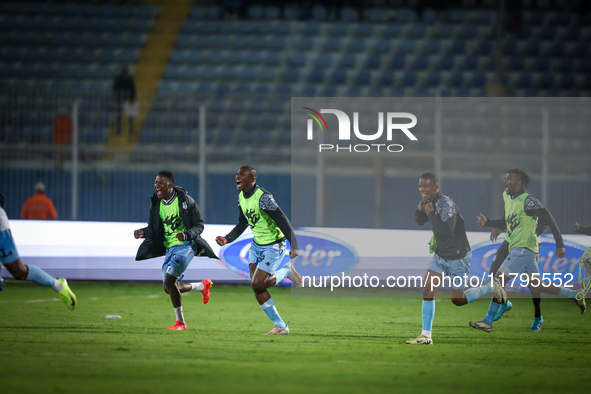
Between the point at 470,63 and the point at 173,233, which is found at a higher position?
the point at 470,63

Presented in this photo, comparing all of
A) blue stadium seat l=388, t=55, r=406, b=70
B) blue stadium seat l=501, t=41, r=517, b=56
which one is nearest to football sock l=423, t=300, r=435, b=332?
blue stadium seat l=388, t=55, r=406, b=70

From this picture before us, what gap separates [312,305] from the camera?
1320cm

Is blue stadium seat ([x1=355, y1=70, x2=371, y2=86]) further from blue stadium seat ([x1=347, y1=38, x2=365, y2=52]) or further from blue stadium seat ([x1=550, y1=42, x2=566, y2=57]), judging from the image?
blue stadium seat ([x1=550, y1=42, x2=566, y2=57])

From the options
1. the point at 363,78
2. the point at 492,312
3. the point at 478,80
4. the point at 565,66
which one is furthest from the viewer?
the point at 565,66

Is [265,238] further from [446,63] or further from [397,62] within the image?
[446,63]

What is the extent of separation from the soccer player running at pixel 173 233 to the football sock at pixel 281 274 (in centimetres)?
102

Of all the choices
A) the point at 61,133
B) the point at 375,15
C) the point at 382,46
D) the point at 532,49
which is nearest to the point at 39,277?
the point at 61,133

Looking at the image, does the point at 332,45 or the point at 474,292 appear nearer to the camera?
the point at 474,292

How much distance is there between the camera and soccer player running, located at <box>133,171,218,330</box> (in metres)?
9.59

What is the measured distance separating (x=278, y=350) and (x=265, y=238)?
1.71m

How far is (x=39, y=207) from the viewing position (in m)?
15.9

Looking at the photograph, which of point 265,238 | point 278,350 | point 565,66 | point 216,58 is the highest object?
point 216,58

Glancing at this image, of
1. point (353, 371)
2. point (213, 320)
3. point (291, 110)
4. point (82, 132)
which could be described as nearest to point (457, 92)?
point (291, 110)

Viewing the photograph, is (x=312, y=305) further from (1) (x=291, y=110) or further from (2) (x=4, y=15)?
(2) (x=4, y=15)
